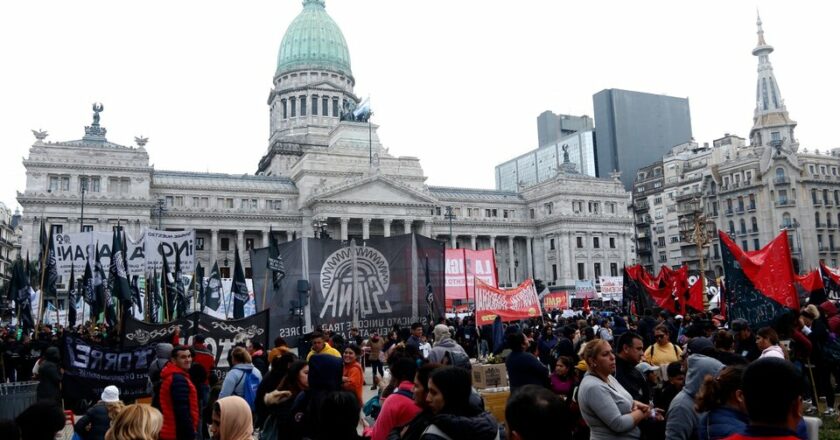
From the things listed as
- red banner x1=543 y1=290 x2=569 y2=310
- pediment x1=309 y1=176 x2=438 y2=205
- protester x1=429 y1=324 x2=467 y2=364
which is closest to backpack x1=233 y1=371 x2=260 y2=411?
protester x1=429 y1=324 x2=467 y2=364

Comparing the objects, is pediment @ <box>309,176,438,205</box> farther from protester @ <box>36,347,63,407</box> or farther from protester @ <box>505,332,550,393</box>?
protester @ <box>505,332,550,393</box>

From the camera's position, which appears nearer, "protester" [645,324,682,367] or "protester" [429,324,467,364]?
"protester" [429,324,467,364]

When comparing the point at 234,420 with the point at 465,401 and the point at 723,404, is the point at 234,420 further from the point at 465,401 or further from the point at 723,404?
the point at 723,404

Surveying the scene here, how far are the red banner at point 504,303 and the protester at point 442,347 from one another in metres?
8.64

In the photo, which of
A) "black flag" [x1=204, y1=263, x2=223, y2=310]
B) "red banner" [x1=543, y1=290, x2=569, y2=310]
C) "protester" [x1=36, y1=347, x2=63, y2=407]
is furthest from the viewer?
"red banner" [x1=543, y1=290, x2=569, y2=310]

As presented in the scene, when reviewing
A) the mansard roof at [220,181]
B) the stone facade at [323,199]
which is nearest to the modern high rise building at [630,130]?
the stone facade at [323,199]

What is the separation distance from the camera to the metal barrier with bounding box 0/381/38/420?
11.1 meters

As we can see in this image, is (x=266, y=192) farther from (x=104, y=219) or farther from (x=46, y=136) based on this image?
(x=46, y=136)

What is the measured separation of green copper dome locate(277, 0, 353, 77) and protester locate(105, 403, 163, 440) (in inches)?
3370

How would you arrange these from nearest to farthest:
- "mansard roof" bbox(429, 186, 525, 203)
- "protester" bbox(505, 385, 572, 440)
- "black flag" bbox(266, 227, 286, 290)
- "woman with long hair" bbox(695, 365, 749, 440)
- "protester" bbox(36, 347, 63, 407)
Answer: "protester" bbox(505, 385, 572, 440), "woman with long hair" bbox(695, 365, 749, 440), "protester" bbox(36, 347, 63, 407), "black flag" bbox(266, 227, 286, 290), "mansard roof" bbox(429, 186, 525, 203)

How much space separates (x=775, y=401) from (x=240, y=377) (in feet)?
21.5

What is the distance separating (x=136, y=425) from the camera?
15.3ft

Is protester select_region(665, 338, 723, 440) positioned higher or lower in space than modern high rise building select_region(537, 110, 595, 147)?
lower

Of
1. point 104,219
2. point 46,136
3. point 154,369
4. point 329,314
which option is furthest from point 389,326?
point 46,136
